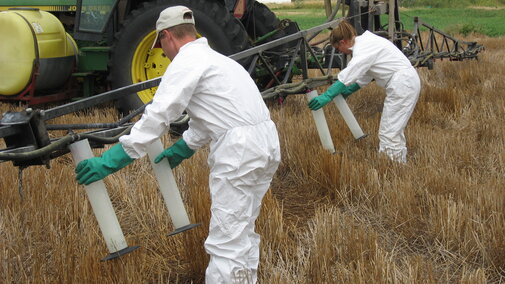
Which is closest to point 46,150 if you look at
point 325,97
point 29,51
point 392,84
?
point 325,97

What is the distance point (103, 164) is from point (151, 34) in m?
3.76

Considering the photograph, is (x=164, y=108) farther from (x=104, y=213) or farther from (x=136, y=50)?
(x=136, y=50)

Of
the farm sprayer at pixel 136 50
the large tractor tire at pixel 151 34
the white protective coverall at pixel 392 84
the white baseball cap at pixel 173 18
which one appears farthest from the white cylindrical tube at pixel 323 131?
the white baseball cap at pixel 173 18

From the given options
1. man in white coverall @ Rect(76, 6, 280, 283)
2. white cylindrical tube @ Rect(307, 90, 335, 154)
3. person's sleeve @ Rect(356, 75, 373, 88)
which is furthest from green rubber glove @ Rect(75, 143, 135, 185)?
person's sleeve @ Rect(356, 75, 373, 88)

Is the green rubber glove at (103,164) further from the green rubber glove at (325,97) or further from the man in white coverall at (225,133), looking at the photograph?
the green rubber glove at (325,97)

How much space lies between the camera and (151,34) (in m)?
6.12

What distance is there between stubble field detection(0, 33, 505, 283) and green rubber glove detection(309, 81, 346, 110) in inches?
14.1

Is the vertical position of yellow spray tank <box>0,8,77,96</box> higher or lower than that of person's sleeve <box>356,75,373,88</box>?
higher

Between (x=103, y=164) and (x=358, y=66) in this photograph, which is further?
(x=358, y=66)

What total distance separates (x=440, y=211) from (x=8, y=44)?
480 centimetres

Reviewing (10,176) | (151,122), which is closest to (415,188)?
(151,122)

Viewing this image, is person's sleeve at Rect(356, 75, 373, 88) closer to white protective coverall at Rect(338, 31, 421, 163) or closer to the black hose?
white protective coverall at Rect(338, 31, 421, 163)

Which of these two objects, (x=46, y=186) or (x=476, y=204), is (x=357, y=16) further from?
(x=46, y=186)

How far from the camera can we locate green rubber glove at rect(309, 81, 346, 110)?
4.84 meters
